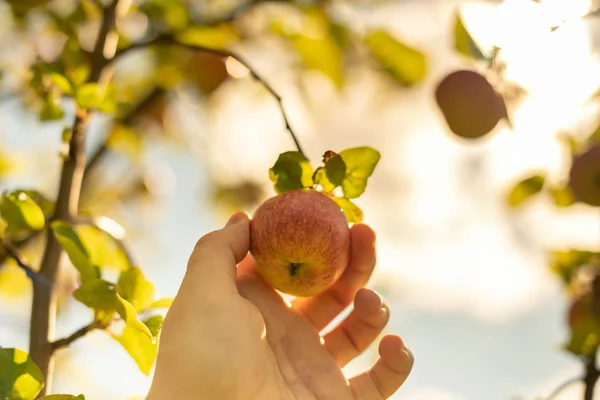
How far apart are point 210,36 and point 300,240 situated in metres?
0.94

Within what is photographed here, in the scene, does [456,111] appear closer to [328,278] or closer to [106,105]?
[328,278]

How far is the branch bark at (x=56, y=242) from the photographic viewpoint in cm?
90

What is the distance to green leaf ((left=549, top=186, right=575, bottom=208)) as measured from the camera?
1614 mm

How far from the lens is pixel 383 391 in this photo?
1043 millimetres

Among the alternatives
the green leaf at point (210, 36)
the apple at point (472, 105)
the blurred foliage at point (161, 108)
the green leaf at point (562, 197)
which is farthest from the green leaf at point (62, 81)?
the green leaf at point (562, 197)

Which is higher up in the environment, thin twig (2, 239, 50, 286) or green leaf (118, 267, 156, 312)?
green leaf (118, 267, 156, 312)

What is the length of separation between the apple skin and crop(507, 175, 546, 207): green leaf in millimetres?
771

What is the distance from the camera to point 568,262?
1614 millimetres

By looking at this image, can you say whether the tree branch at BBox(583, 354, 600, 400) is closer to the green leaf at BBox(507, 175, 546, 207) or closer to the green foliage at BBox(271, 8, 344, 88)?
the green leaf at BBox(507, 175, 546, 207)

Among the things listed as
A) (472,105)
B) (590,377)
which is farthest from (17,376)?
(590,377)

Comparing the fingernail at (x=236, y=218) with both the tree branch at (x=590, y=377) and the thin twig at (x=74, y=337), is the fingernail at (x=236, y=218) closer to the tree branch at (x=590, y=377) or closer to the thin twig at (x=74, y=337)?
the thin twig at (x=74, y=337)

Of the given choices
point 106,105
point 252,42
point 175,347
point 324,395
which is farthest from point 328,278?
point 252,42

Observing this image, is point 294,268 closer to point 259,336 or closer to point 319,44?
point 259,336

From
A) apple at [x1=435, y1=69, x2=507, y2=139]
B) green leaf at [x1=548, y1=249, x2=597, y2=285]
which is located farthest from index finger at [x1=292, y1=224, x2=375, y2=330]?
green leaf at [x1=548, y1=249, x2=597, y2=285]
